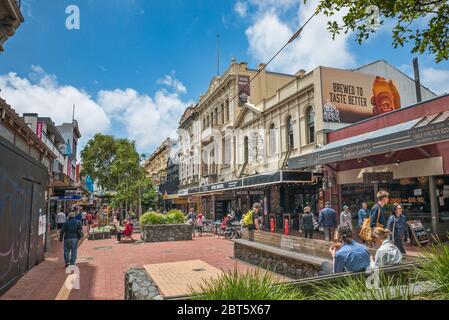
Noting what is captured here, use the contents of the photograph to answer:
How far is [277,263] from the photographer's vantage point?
8.77m

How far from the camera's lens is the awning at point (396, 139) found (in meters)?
11.0

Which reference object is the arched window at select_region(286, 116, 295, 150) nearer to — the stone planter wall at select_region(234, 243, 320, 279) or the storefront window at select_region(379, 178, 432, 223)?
the storefront window at select_region(379, 178, 432, 223)

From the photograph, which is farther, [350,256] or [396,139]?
[396,139]

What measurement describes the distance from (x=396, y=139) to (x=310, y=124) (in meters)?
7.86

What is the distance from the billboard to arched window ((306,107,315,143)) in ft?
4.43

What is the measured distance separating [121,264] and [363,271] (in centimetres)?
839

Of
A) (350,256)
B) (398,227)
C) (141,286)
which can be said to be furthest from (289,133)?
(141,286)

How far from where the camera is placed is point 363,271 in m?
4.69

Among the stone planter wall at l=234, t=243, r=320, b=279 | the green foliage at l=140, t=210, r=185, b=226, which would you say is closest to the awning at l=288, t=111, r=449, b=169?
the stone planter wall at l=234, t=243, r=320, b=279

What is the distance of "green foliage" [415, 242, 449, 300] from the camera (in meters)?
3.96

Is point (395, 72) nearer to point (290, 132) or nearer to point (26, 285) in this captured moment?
point (290, 132)

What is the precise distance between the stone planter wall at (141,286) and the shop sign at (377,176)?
38.2 ft

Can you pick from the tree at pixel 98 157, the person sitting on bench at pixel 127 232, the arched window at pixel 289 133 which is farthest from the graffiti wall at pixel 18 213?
the tree at pixel 98 157

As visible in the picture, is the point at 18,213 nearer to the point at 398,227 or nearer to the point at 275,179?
the point at 398,227
